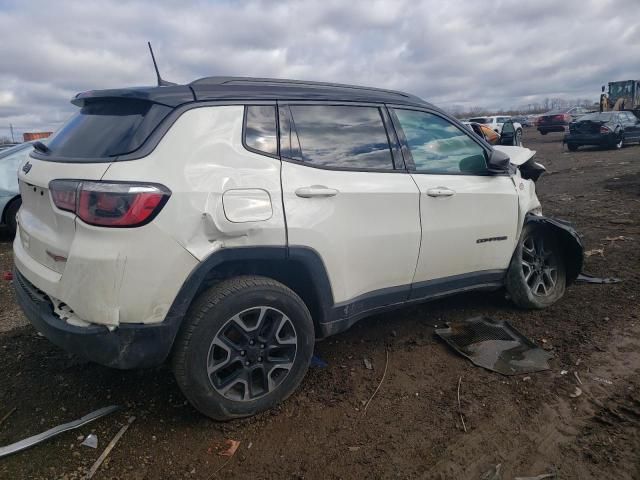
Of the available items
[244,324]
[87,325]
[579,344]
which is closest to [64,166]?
[87,325]

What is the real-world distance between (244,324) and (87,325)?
79 cm

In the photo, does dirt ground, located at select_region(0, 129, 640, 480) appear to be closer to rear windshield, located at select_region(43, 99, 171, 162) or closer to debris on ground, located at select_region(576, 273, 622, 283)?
debris on ground, located at select_region(576, 273, 622, 283)

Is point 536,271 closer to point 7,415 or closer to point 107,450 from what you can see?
point 107,450

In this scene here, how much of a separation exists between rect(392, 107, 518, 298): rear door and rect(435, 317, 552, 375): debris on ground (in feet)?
1.25

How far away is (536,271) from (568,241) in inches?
17.8

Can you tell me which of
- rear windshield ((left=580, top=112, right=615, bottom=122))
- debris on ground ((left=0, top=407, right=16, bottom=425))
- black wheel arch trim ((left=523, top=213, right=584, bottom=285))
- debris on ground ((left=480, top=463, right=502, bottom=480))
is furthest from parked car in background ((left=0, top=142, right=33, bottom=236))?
rear windshield ((left=580, top=112, right=615, bottom=122))

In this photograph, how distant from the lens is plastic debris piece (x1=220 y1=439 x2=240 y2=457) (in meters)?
2.52

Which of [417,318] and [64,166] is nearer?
[64,166]

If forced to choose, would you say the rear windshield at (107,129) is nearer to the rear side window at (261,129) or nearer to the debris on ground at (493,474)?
the rear side window at (261,129)

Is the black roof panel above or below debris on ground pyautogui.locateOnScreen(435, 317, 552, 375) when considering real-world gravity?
above

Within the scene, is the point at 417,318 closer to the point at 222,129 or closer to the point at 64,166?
the point at 222,129

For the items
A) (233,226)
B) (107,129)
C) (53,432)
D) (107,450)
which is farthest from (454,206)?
(53,432)

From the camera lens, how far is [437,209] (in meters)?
3.39

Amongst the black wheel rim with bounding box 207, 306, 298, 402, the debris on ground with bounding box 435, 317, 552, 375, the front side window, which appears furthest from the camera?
the front side window
